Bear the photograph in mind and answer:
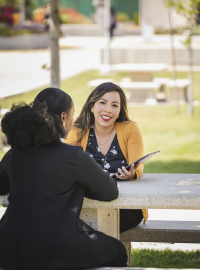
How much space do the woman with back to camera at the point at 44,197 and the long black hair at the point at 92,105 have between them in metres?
1.08

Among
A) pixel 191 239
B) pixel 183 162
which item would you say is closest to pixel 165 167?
pixel 183 162

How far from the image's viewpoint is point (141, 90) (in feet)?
40.8

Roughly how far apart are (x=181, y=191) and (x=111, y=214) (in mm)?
484

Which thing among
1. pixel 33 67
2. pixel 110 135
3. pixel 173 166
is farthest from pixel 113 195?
pixel 33 67

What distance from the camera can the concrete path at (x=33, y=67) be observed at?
13694mm

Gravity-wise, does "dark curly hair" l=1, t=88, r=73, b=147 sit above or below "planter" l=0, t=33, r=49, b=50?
below

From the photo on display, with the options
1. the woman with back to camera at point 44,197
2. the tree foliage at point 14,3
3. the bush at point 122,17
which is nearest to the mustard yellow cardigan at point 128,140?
the woman with back to camera at point 44,197

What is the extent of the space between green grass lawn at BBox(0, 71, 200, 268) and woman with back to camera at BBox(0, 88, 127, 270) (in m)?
1.54

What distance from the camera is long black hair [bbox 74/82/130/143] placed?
3248mm

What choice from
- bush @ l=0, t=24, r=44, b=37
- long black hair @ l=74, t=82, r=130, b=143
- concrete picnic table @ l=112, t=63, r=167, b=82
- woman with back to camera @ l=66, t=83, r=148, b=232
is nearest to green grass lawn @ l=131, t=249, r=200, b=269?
woman with back to camera @ l=66, t=83, r=148, b=232

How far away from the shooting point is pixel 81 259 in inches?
83.4

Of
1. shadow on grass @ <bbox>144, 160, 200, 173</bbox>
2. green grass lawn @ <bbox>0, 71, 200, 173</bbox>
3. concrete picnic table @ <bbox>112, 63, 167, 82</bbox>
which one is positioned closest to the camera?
shadow on grass @ <bbox>144, 160, 200, 173</bbox>

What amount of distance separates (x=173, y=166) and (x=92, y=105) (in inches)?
155

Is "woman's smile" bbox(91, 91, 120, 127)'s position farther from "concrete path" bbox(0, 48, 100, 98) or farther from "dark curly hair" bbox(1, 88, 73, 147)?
"concrete path" bbox(0, 48, 100, 98)
